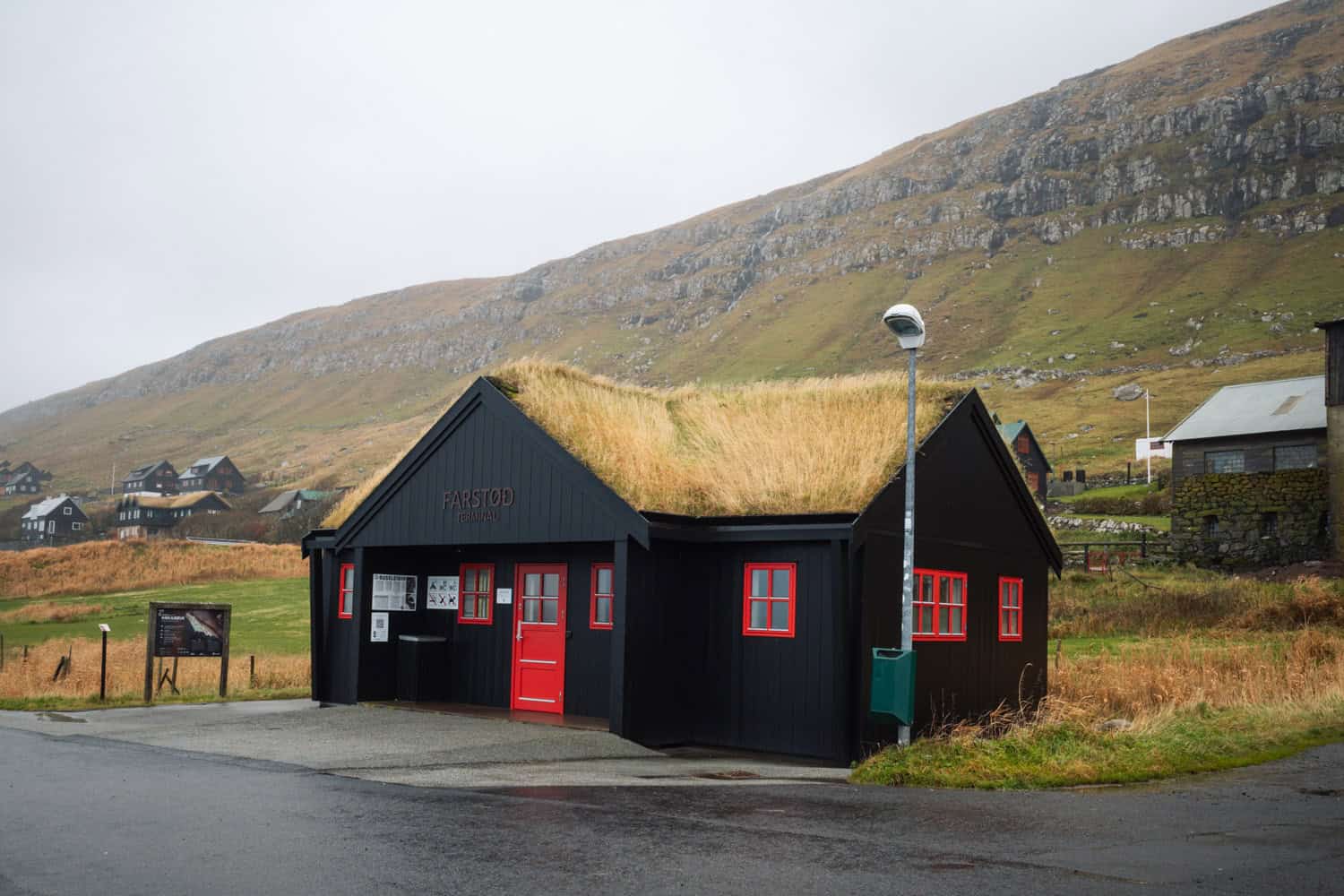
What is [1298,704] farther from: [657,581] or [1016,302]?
[1016,302]

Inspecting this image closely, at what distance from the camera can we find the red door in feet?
59.3

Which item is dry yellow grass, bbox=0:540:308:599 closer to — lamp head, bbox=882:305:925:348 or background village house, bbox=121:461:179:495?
lamp head, bbox=882:305:925:348

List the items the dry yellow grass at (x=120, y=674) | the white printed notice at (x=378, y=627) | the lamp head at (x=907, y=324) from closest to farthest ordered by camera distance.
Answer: the lamp head at (x=907, y=324)
the white printed notice at (x=378, y=627)
the dry yellow grass at (x=120, y=674)

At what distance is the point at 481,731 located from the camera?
15.8 metres

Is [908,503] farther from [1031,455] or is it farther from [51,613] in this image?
[1031,455]

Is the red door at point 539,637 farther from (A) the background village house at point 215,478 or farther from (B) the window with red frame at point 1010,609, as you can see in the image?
(A) the background village house at point 215,478

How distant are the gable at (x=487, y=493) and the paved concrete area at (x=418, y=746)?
2778 millimetres

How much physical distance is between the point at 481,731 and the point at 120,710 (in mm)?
7456

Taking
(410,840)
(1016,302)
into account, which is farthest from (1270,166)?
(410,840)

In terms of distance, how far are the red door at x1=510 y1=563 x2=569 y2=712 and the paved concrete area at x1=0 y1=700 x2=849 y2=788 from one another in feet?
4.49

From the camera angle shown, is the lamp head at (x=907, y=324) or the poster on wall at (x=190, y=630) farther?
the poster on wall at (x=190, y=630)

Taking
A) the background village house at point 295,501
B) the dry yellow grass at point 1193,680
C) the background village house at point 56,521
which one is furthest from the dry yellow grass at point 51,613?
the background village house at point 56,521

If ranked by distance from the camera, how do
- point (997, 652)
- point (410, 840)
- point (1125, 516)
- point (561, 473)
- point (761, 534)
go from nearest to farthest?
point (410, 840) < point (761, 534) < point (561, 473) < point (997, 652) < point (1125, 516)

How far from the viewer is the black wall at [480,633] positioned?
17.7 m
